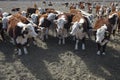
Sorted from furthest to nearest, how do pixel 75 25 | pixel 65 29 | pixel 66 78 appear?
pixel 65 29 → pixel 75 25 → pixel 66 78

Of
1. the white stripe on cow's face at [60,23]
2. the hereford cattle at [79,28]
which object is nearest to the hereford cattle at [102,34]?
the hereford cattle at [79,28]

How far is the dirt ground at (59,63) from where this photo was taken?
26.8ft

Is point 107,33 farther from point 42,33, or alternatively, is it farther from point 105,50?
point 42,33

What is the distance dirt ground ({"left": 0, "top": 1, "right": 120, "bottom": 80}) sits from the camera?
321 inches

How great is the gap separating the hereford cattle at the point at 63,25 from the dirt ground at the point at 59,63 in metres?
0.47

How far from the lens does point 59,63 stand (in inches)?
362

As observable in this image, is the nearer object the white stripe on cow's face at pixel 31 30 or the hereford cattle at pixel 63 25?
the white stripe on cow's face at pixel 31 30

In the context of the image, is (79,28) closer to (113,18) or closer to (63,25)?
(63,25)

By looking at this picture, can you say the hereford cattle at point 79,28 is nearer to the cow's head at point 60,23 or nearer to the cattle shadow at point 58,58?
the cattle shadow at point 58,58

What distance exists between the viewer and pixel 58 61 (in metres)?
9.40

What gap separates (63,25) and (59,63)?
100.0 inches

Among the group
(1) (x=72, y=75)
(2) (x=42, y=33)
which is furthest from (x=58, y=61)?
(2) (x=42, y=33)

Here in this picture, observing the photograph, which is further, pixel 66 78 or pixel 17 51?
pixel 17 51

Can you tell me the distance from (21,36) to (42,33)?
91.5 inches
